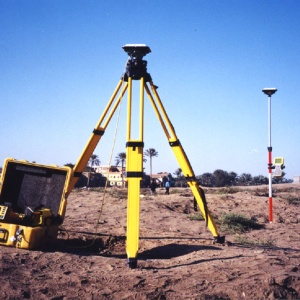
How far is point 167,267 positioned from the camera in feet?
14.0

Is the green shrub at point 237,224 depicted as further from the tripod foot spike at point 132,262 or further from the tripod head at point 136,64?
the tripod head at point 136,64

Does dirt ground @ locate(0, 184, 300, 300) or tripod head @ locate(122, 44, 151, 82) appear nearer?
dirt ground @ locate(0, 184, 300, 300)

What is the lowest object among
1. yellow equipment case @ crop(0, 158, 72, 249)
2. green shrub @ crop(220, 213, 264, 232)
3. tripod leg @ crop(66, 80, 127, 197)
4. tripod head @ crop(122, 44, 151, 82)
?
green shrub @ crop(220, 213, 264, 232)

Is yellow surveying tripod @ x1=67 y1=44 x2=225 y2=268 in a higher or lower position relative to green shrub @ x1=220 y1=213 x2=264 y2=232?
higher

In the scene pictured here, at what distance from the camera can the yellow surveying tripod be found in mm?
4031

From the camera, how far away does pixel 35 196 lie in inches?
223

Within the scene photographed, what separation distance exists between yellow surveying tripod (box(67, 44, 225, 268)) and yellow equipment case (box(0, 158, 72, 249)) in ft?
1.71

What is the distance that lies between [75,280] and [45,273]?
493 mm

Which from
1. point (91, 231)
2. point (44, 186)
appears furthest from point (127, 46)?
point (91, 231)

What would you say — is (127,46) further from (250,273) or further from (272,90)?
(272,90)

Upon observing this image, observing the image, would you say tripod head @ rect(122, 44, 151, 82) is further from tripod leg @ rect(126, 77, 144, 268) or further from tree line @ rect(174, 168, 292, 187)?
tree line @ rect(174, 168, 292, 187)

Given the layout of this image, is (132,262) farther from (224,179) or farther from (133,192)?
(224,179)

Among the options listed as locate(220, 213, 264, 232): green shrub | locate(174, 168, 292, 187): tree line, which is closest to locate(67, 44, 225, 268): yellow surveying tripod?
locate(220, 213, 264, 232): green shrub

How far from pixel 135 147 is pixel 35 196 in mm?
2680
